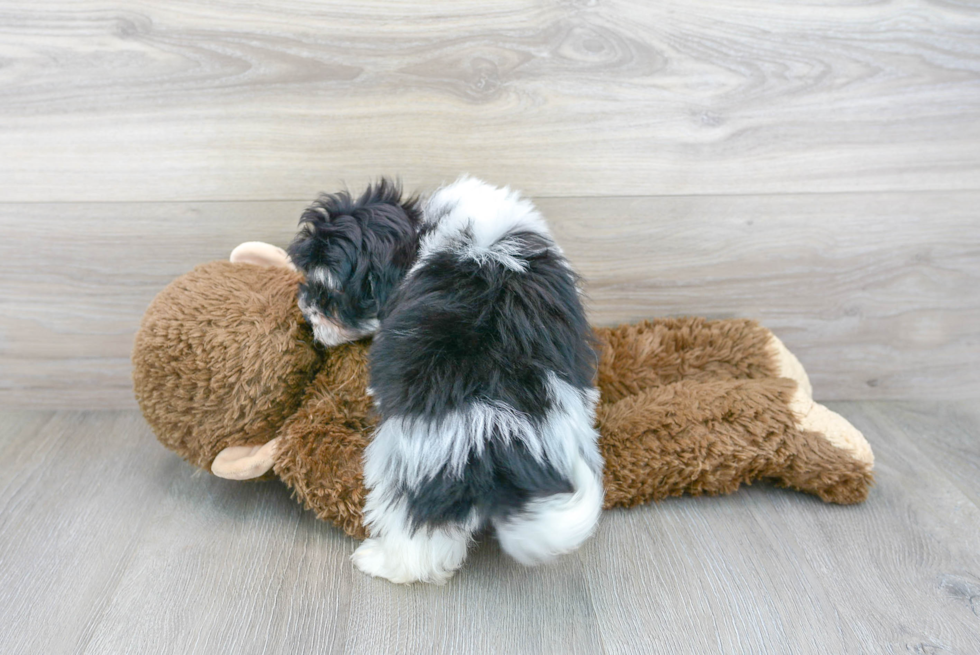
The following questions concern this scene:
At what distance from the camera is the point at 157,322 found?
91 cm

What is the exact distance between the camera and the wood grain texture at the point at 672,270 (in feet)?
3.60

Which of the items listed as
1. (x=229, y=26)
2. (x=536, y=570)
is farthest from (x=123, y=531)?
(x=229, y=26)

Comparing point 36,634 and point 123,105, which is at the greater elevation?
point 123,105

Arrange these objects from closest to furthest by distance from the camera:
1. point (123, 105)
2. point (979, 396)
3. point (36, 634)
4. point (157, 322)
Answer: point (36, 634)
point (157, 322)
point (123, 105)
point (979, 396)

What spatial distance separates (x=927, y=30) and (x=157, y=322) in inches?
47.7

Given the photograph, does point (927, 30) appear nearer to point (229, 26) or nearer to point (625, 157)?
point (625, 157)

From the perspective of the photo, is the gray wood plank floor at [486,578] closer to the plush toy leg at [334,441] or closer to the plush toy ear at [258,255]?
the plush toy leg at [334,441]

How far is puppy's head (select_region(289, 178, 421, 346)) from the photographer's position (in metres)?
0.80

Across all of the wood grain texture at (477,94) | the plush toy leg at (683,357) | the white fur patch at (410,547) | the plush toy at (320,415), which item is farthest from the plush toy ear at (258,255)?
the plush toy leg at (683,357)

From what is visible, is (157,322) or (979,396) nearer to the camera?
(157,322)

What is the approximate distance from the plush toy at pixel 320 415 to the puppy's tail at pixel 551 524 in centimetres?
20

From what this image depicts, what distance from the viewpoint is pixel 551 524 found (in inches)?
28.2

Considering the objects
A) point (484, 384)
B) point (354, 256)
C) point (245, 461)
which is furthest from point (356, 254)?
point (245, 461)

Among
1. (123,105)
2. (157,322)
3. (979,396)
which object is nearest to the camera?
(157,322)
